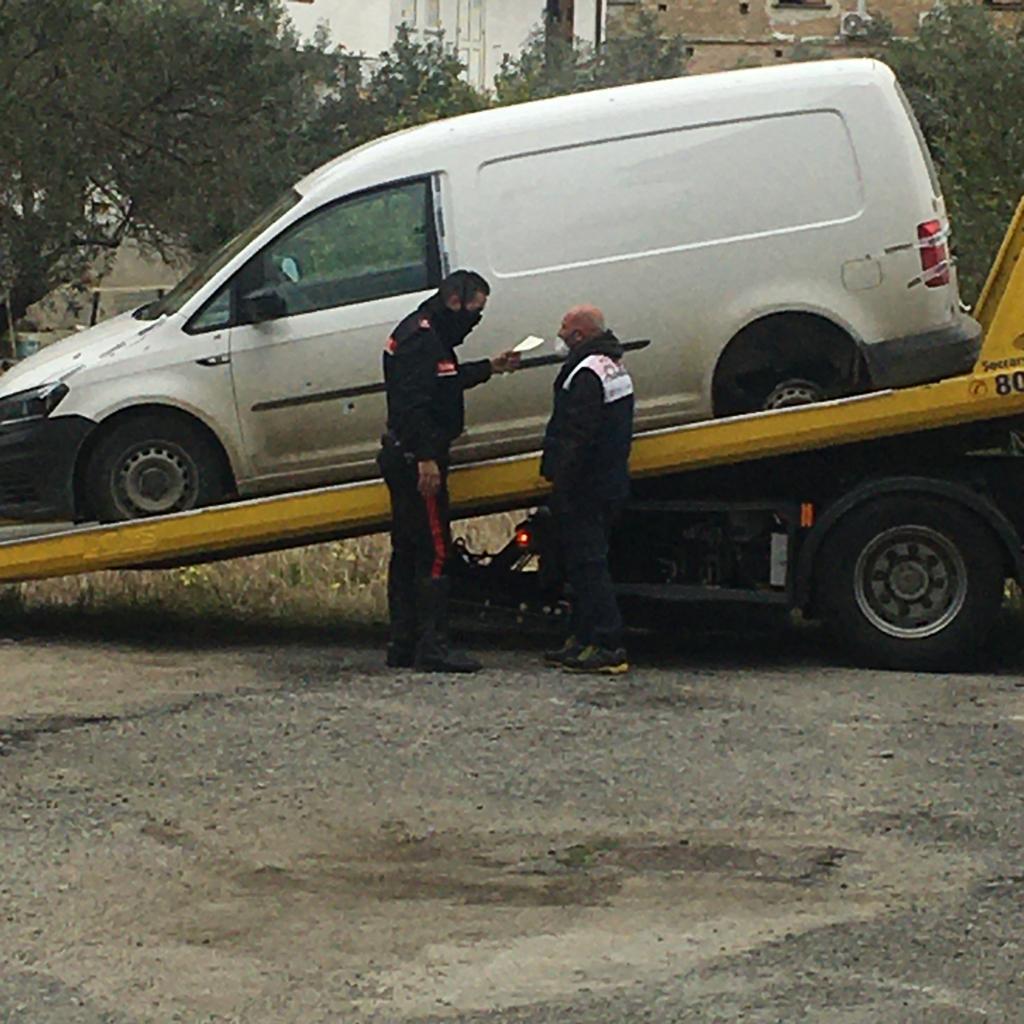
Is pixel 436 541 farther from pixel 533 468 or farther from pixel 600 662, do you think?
pixel 600 662

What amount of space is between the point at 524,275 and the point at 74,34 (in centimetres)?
1412

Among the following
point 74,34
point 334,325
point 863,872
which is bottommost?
point 863,872

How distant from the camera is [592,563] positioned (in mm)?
11289

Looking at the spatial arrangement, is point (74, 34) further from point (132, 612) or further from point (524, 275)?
point (524, 275)

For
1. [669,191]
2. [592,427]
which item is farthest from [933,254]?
[592,427]

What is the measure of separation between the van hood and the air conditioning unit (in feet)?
115

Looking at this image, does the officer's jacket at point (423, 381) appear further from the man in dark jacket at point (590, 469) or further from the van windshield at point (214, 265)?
the van windshield at point (214, 265)

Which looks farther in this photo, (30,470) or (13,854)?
(30,470)

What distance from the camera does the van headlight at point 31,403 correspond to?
1166 cm

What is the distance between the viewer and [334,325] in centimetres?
1146

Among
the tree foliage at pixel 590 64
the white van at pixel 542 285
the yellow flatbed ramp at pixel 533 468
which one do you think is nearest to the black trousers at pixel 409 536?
the yellow flatbed ramp at pixel 533 468

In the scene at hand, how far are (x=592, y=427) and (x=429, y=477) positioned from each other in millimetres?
777

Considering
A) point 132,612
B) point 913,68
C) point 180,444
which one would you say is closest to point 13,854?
point 180,444

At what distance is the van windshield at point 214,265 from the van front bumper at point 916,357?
287 cm
